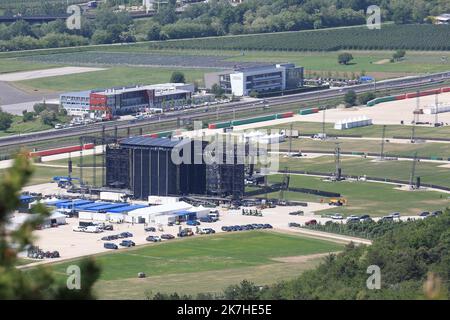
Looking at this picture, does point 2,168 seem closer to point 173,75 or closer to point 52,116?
point 52,116

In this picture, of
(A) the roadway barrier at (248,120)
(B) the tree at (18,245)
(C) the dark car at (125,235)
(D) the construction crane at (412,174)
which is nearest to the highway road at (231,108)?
(A) the roadway barrier at (248,120)

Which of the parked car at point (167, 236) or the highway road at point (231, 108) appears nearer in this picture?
the parked car at point (167, 236)

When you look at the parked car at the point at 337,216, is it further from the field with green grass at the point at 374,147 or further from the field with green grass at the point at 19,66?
the field with green grass at the point at 19,66

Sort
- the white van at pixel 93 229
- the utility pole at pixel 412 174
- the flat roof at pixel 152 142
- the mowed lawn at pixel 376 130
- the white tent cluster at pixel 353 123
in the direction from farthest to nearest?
the white tent cluster at pixel 353 123 < the mowed lawn at pixel 376 130 < the utility pole at pixel 412 174 < the flat roof at pixel 152 142 < the white van at pixel 93 229

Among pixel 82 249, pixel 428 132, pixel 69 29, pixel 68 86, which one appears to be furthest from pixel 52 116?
pixel 69 29

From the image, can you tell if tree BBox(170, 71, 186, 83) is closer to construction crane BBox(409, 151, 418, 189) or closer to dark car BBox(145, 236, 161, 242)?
construction crane BBox(409, 151, 418, 189)
